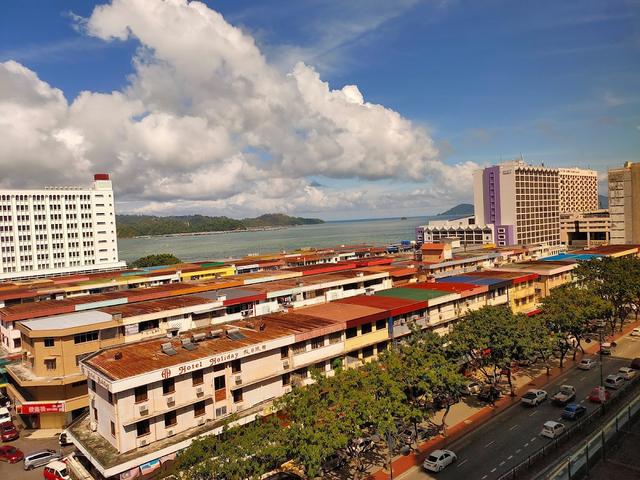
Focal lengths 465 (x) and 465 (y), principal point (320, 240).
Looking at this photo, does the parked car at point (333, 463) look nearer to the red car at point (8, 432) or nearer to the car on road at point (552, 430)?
the car on road at point (552, 430)

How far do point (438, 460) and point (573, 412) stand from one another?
14588 millimetres

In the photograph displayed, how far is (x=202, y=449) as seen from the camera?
75.4 ft

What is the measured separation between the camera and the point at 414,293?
50156mm

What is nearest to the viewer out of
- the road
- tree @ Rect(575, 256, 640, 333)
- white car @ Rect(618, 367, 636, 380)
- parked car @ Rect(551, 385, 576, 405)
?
the road

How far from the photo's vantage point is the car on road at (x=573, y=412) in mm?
37656

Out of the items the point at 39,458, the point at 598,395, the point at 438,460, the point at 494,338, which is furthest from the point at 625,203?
the point at 39,458

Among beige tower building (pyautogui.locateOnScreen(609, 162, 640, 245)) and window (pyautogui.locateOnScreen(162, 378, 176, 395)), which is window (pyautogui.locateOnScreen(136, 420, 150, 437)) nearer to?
window (pyautogui.locateOnScreen(162, 378, 176, 395))

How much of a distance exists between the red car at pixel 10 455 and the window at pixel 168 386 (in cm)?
1660

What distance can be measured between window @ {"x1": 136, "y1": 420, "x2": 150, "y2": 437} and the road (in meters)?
16.4

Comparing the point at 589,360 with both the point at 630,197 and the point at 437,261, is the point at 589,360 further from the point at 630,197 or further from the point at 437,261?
the point at 630,197

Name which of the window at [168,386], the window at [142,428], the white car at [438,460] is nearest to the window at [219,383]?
the window at [168,386]

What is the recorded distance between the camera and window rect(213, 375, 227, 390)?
103 ft

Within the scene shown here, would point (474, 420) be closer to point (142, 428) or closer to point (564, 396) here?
point (564, 396)

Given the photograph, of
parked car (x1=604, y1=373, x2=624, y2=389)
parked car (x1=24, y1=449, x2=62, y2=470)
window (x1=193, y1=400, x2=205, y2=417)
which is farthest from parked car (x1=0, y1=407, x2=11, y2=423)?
parked car (x1=604, y1=373, x2=624, y2=389)
